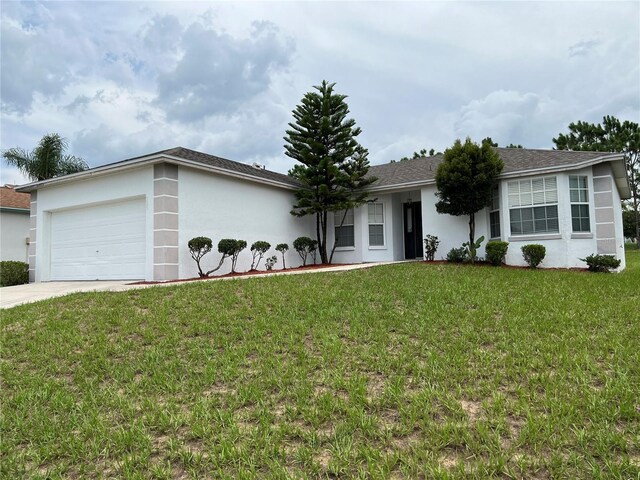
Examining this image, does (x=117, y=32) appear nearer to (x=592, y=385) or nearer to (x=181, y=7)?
(x=181, y=7)

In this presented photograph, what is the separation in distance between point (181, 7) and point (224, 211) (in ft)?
19.8

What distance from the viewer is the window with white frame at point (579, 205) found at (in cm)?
1293

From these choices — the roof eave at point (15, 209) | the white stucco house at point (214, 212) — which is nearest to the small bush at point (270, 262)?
the white stucco house at point (214, 212)

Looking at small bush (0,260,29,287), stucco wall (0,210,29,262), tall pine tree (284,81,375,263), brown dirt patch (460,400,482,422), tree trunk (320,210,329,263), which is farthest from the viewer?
stucco wall (0,210,29,262)

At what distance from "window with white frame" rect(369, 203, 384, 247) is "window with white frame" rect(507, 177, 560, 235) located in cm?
489

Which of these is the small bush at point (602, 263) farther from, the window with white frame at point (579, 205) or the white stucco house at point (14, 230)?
the white stucco house at point (14, 230)

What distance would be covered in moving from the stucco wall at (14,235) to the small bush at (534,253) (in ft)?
71.6

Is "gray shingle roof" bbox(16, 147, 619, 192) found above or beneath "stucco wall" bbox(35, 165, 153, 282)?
above

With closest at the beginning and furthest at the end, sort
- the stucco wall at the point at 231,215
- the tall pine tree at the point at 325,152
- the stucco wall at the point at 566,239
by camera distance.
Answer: the stucco wall at the point at 231,215 → the stucco wall at the point at 566,239 → the tall pine tree at the point at 325,152

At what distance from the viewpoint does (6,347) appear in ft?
18.7

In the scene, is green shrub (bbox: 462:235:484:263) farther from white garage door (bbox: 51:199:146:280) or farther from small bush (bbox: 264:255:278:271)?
white garage door (bbox: 51:199:146:280)

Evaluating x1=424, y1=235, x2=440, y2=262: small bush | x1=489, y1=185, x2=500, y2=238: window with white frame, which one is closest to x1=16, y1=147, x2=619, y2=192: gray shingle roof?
x1=489, y1=185, x2=500, y2=238: window with white frame

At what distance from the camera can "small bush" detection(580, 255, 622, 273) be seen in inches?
471

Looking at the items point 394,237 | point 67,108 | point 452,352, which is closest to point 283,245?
point 394,237
